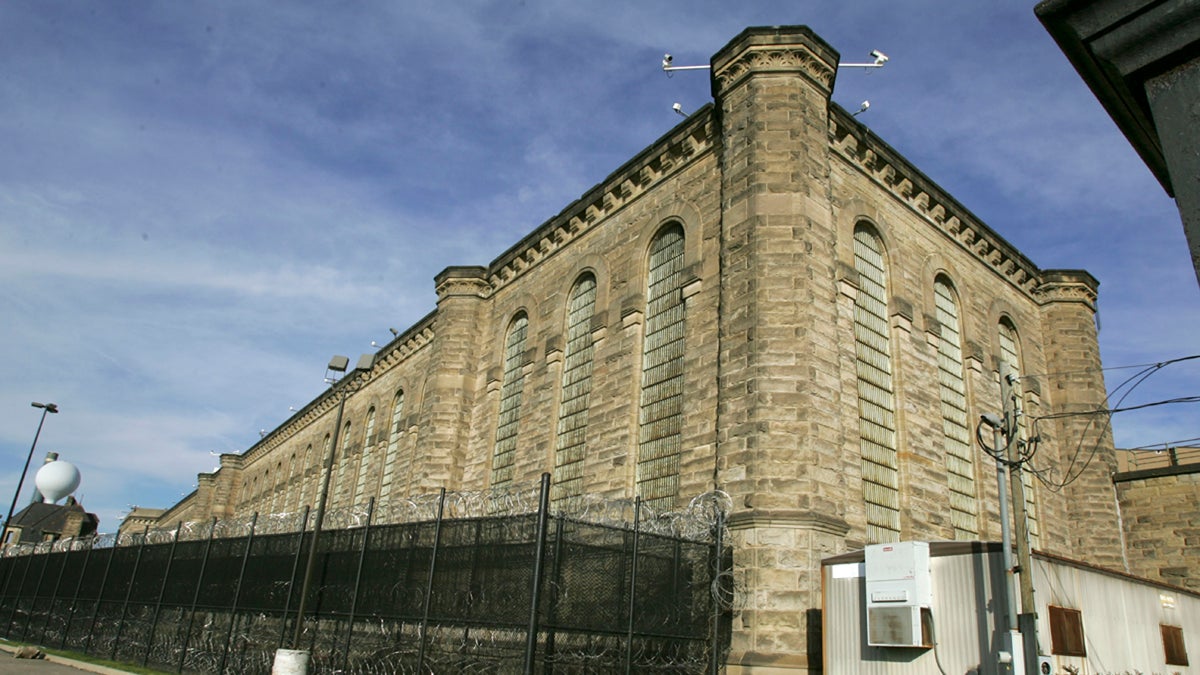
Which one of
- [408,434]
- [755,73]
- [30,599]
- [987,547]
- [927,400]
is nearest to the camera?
[987,547]

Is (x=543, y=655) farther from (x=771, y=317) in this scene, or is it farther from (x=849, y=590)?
(x=771, y=317)

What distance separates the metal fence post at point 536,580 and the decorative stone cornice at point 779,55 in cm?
995

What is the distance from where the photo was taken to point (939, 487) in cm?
1680

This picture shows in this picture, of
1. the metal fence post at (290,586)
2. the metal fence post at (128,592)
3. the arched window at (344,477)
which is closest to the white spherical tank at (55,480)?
the arched window at (344,477)

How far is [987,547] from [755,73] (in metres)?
9.88

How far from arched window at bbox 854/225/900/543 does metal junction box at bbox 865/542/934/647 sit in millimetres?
3525

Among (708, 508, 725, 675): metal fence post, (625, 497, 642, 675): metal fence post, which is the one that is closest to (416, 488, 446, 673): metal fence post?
(625, 497, 642, 675): metal fence post

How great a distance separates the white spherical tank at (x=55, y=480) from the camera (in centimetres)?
8700

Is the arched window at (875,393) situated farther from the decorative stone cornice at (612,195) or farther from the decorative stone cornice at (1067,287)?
the decorative stone cornice at (1067,287)

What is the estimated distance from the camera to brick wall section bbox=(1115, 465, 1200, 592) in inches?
796

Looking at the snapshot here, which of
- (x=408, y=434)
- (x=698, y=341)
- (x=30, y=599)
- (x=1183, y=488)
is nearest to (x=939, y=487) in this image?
(x=698, y=341)

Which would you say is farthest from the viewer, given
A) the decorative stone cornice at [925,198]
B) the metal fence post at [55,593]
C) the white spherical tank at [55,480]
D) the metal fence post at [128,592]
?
the white spherical tank at [55,480]

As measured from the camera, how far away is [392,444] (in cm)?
3183

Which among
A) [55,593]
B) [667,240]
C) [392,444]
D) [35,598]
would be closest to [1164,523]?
[667,240]
